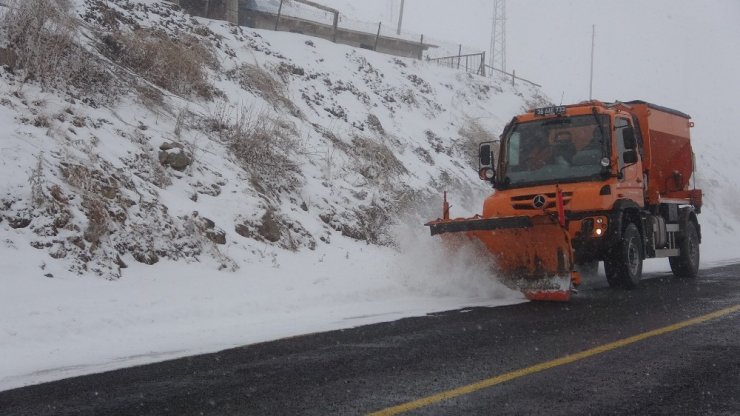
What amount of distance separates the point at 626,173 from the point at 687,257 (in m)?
3.71

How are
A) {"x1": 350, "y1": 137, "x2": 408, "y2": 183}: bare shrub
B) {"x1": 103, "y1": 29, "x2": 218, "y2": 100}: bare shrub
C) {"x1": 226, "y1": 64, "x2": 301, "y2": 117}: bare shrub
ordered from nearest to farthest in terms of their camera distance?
{"x1": 103, "y1": 29, "x2": 218, "y2": 100}: bare shrub, {"x1": 350, "y1": 137, "x2": 408, "y2": 183}: bare shrub, {"x1": 226, "y1": 64, "x2": 301, "y2": 117}: bare shrub

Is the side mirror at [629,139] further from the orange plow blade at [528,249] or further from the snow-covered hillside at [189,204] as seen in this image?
the snow-covered hillside at [189,204]

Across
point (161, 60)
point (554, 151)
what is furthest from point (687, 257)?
point (161, 60)

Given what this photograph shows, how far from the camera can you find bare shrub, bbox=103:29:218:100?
49.3 feet

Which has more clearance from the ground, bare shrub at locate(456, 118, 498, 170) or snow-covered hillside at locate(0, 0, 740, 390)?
bare shrub at locate(456, 118, 498, 170)

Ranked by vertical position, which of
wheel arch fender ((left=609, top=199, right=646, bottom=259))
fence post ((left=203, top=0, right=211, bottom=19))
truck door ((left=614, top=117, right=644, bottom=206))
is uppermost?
fence post ((left=203, top=0, right=211, bottom=19))

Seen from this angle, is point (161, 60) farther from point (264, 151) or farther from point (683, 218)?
point (683, 218)

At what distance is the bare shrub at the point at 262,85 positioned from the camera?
1797cm

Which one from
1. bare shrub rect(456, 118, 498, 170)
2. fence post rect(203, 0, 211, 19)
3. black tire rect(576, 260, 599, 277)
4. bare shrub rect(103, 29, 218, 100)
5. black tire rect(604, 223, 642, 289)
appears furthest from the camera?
fence post rect(203, 0, 211, 19)

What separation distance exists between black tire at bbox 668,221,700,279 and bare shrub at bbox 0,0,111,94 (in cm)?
1163

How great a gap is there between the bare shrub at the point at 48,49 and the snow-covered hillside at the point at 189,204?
61 mm

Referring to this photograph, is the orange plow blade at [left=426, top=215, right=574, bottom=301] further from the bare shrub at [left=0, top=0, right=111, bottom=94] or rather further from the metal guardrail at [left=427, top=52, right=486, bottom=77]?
the metal guardrail at [left=427, top=52, right=486, bottom=77]

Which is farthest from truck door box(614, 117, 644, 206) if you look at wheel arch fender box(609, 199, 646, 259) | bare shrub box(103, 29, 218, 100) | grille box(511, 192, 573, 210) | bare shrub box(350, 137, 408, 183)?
bare shrub box(103, 29, 218, 100)

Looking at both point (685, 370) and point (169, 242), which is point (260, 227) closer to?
point (169, 242)
